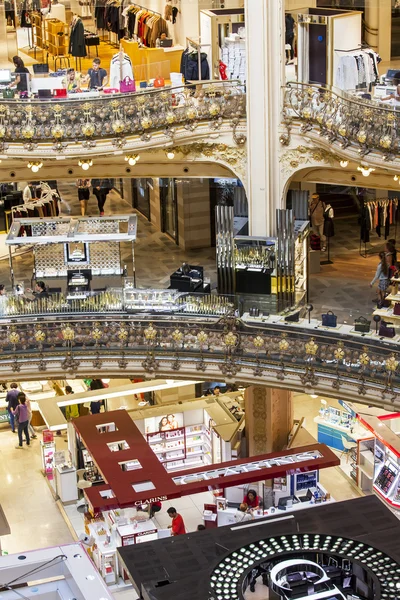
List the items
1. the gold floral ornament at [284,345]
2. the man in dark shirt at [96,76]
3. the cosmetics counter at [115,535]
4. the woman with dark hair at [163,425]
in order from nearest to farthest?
the gold floral ornament at [284,345], the cosmetics counter at [115,535], the man in dark shirt at [96,76], the woman with dark hair at [163,425]

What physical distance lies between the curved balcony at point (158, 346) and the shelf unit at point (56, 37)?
24.0 ft

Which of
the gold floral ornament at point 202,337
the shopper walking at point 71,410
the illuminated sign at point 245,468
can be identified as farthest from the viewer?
the shopper walking at point 71,410

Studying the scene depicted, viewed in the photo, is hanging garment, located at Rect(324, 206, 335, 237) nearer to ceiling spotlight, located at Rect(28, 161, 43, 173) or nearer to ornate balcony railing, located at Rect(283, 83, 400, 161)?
ornate balcony railing, located at Rect(283, 83, 400, 161)

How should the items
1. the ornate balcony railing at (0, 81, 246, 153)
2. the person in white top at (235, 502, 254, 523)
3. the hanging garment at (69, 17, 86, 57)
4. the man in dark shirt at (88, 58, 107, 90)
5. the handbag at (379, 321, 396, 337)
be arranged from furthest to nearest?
the hanging garment at (69, 17, 86, 57) → the man in dark shirt at (88, 58, 107, 90) → the ornate balcony railing at (0, 81, 246, 153) → the person in white top at (235, 502, 254, 523) → the handbag at (379, 321, 396, 337)

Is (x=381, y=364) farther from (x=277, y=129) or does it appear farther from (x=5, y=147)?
(x=5, y=147)

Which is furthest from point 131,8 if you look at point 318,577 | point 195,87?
point 318,577

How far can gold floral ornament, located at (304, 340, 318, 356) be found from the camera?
89.2 feet

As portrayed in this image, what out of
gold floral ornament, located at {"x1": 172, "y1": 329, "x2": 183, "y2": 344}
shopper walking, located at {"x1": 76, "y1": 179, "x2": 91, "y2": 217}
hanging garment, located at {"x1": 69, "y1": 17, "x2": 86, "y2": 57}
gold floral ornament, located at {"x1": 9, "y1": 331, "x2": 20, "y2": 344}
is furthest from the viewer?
shopper walking, located at {"x1": 76, "y1": 179, "x2": 91, "y2": 217}

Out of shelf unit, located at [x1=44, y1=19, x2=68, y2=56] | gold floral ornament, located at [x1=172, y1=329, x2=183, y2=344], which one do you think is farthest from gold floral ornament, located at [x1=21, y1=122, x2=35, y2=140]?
gold floral ornament, located at [x1=172, y1=329, x2=183, y2=344]

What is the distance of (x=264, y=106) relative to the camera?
95.1ft

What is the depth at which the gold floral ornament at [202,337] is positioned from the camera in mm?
28250

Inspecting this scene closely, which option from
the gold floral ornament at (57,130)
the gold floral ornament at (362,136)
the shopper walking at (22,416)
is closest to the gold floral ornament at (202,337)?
the gold floral ornament at (362,136)

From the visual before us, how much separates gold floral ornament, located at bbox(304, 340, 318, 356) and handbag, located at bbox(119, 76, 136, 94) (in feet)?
24.0

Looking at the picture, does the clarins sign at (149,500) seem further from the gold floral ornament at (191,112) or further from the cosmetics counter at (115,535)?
the gold floral ornament at (191,112)
